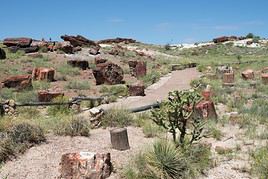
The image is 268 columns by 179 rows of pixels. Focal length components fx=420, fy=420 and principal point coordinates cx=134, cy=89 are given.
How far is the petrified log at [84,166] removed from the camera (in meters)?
8.37

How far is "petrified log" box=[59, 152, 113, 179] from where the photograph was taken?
837 centimetres

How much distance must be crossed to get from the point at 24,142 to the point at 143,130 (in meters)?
3.47

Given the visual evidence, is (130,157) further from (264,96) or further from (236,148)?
(264,96)

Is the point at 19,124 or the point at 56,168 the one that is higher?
the point at 19,124

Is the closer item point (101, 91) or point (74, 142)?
point (74, 142)

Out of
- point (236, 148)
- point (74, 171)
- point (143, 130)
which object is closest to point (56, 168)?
point (74, 171)

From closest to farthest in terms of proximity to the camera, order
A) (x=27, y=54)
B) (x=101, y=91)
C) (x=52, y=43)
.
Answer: (x=101, y=91), (x=27, y=54), (x=52, y=43)

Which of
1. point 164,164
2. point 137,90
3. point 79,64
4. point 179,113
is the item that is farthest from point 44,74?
point 164,164

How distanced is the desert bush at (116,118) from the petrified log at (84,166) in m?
3.81

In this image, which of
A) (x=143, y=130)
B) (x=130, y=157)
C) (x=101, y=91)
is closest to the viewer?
(x=130, y=157)

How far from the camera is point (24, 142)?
980cm

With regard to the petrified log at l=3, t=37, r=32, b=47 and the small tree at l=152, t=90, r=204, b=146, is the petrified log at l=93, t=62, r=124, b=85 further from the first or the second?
the small tree at l=152, t=90, r=204, b=146

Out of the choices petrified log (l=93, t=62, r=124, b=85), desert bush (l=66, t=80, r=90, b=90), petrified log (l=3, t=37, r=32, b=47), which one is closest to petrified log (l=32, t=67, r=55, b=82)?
desert bush (l=66, t=80, r=90, b=90)

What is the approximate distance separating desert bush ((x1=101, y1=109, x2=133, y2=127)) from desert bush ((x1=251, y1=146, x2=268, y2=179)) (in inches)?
165
